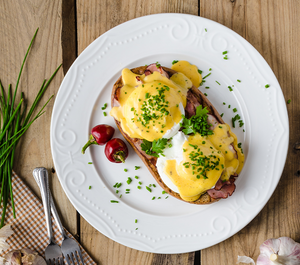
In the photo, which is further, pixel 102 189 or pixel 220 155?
pixel 102 189

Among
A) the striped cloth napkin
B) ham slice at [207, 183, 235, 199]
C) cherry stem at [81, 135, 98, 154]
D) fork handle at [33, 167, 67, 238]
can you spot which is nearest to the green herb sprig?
ham slice at [207, 183, 235, 199]

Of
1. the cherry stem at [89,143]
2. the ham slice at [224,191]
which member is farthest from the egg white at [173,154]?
the cherry stem at [89,143]

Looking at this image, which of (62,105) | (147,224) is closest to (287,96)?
(147,224)

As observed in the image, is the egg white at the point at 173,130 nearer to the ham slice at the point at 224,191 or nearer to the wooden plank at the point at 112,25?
the ham slice at the point at 224,191

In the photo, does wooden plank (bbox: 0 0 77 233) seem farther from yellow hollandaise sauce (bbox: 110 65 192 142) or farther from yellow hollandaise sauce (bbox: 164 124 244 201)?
yellow hollandaise sauce (bbox: 164 124 244 201)

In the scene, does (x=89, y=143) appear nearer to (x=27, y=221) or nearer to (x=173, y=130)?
(x=173, y=130)

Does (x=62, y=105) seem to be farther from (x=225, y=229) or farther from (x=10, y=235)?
(x=225, y=229)
